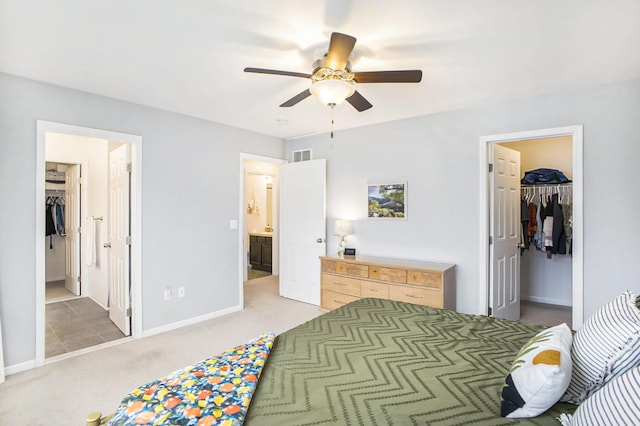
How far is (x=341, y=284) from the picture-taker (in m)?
4.16

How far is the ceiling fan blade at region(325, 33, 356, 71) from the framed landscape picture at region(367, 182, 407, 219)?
2.22 m

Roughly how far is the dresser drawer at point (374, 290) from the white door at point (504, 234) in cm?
111

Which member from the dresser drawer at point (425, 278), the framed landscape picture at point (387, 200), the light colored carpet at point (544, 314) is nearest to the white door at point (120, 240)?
the framed landscape picture at point (387, 200)

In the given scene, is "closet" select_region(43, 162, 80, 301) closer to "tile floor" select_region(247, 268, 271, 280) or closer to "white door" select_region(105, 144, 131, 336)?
"white door" select_region(105, 144, 131, 336)

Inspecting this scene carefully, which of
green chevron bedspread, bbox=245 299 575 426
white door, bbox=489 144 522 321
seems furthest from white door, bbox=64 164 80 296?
white door, bbox=489 144 522 321

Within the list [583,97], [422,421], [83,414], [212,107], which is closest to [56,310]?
[83,414]

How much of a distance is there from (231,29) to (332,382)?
2.09 m

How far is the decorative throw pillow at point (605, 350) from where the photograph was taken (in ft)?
3.64

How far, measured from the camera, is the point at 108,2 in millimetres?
1828

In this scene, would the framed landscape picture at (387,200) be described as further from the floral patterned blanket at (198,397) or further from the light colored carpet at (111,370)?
the floral patterned blanket at (198,397)

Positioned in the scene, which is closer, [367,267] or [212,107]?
[212,107]

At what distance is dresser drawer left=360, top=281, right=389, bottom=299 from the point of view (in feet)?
12.4

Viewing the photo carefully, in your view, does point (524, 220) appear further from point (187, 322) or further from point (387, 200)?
point (187, 322)

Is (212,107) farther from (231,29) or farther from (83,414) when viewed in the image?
(83,414)
